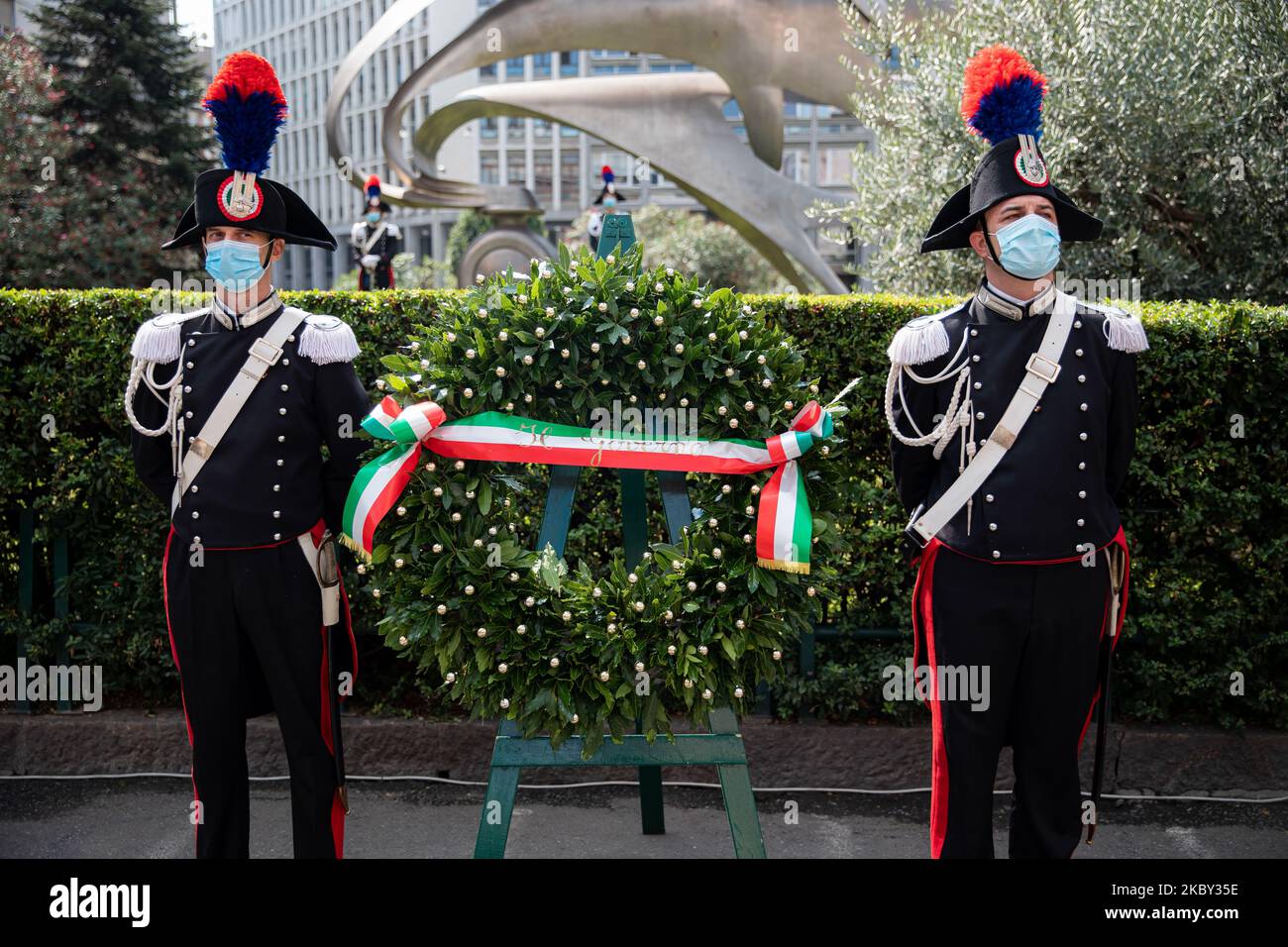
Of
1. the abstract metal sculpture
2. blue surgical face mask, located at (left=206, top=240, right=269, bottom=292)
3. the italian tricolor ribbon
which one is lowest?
the italian tricolor ribbon

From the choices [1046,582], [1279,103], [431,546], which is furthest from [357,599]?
[1279,103]

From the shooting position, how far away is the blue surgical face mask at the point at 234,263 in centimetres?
377

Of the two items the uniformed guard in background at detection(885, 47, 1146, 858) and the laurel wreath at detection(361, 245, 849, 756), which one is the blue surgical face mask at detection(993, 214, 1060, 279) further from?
the laurel wreath at detection(361, 245, 849, 756)

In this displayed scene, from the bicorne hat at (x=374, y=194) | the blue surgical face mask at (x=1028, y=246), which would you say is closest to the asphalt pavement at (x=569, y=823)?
the blue surgical face mask at (x=1028, y=246)

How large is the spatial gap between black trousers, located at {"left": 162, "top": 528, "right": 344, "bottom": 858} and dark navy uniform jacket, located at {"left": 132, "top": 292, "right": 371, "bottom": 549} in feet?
0.34

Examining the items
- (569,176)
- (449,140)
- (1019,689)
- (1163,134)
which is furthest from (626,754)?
(569,176)

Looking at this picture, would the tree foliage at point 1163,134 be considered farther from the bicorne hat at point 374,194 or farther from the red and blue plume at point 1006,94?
the bicorne hat at point 374,194

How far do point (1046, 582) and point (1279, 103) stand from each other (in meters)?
5.35

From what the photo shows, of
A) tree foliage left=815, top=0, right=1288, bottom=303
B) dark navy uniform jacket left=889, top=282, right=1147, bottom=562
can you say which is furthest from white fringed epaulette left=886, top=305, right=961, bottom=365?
tree foliage left=815, top=0, right=1288, bottom=303

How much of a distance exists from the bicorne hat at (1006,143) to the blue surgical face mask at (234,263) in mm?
2102

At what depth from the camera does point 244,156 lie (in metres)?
3.83

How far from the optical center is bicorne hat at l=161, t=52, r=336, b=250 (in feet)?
12.3

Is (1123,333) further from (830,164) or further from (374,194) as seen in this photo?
(830,164)

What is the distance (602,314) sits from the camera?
3.86 m
